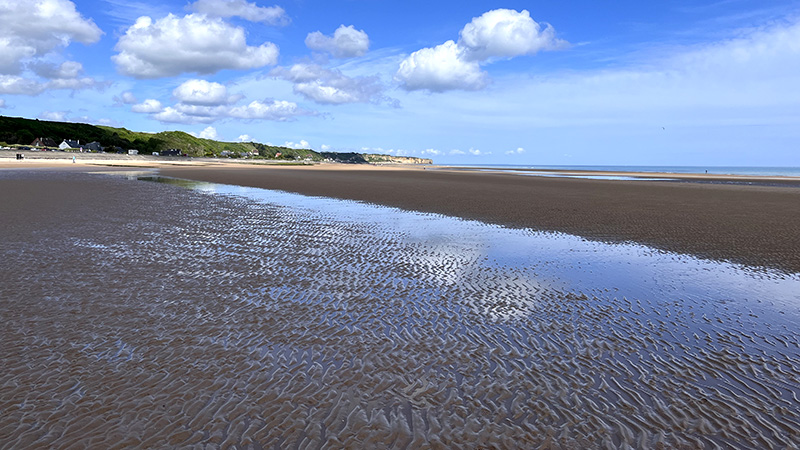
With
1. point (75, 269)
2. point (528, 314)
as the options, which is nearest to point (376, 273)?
point (528, 314)

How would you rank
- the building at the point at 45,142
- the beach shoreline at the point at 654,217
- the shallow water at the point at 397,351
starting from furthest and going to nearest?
the building at the point at 45,142 → the beach shoreline at the point at 654,217 → the shallow water at the point at 397,351

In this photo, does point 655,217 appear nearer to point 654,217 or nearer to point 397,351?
point 654,217

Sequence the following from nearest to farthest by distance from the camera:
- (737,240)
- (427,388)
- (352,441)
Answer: (352,441) < (427,388) < (737,240)

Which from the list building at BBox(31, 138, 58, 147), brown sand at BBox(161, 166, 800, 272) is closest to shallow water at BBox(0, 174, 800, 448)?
brown sand at BBox(161, 166, 800, 272)

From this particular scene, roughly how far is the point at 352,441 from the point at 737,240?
59.0 feet

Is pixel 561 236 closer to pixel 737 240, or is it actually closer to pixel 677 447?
pixel 737 240

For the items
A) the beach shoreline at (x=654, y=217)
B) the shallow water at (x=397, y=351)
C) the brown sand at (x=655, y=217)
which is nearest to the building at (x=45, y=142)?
the beach shoreline at (x=654, y=217)

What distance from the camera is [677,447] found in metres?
4.62

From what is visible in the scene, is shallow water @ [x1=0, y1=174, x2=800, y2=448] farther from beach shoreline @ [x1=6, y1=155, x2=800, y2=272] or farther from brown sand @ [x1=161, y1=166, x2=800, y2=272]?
beach shoreline @ [x1=6, y1=155, x2=800, y2=272]

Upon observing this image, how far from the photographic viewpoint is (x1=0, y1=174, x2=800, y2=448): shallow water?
4828mm

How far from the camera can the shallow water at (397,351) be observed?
4.83 m

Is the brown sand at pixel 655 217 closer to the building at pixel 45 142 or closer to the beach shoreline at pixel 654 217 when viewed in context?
the beach shoreline at pixel 654 217

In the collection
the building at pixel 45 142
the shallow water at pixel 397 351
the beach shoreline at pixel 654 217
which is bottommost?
the shallow water at pixel 397 351

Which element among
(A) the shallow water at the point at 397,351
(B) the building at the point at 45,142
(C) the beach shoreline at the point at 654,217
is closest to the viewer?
(A) the shallow water at the point at 397,351
